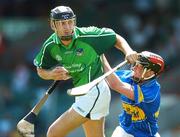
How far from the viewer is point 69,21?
Result: 1049 cm

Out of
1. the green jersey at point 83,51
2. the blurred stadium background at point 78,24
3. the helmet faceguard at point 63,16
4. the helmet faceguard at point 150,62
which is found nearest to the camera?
the helmet faceguard at point 63,16

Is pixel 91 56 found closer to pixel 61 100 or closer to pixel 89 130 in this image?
pixel 89 130

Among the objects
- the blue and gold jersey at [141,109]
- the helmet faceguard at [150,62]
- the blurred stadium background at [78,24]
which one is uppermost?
the helmet faceguard at [150,62]

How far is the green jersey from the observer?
10688mm

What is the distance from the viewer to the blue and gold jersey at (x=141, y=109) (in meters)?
10.7

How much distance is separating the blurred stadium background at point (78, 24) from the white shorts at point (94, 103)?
17.8 ft

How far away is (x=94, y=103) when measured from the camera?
10.7m

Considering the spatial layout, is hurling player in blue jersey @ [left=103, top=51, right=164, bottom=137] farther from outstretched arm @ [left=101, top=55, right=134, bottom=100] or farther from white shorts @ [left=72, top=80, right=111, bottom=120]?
white shorts @ [left=72, top=80, right=111, bottom=120]

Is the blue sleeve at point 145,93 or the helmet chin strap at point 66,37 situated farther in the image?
the blue sleeve at point 145,93

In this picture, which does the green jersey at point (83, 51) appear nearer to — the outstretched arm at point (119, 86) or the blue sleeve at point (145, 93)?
the outstretched arm at point (119, 86)

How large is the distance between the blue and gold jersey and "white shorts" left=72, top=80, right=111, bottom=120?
263 millimetres

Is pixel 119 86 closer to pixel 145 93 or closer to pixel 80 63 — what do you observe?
pixel 145 93

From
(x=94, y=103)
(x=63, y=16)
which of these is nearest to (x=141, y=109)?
(x=94, y=103)

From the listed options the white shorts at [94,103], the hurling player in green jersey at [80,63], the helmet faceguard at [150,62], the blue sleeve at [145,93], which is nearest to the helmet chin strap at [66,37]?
the hurling player in green jersey at [80,63]
